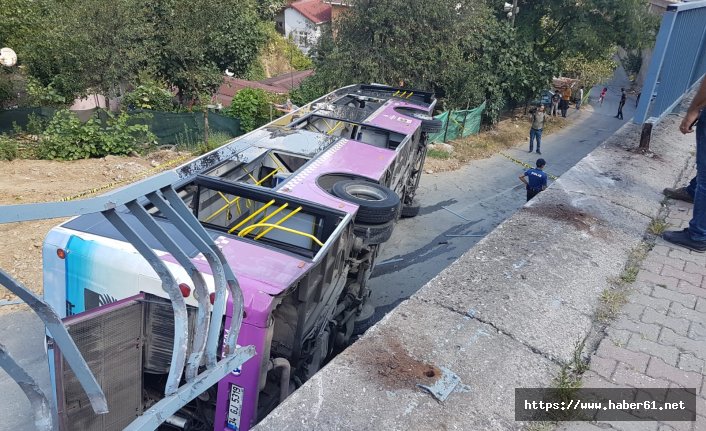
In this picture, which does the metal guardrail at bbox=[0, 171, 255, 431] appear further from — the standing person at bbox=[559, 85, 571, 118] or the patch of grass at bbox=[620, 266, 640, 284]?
the standing person at bbox=[559, 85, 571, 118]

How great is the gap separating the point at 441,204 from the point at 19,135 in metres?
10.7

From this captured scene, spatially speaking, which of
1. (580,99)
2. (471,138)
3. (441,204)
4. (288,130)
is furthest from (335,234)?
(580,99)

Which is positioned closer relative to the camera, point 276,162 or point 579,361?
point 579,361

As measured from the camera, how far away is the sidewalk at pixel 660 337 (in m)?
3.30

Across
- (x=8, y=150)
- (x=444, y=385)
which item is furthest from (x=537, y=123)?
(x=444, y=385)

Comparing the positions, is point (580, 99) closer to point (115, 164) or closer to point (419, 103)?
point (419, 103)

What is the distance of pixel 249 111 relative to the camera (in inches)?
620

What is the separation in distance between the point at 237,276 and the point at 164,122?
11.1 metres

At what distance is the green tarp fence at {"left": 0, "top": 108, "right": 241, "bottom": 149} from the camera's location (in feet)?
43.7

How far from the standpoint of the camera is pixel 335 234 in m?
4.57

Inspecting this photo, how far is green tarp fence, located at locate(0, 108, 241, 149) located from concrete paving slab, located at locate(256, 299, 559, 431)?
1144cm

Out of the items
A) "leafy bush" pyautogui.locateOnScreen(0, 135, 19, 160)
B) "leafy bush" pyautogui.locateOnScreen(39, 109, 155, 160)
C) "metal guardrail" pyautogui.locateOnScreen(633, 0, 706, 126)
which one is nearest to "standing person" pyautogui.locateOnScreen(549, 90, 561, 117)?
"metal guardrail" pyautogui.locateOnScreen(633, 0, 706, 126)

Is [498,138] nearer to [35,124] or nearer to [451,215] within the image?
[451,215]

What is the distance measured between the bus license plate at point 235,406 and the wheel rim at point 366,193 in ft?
8.48
